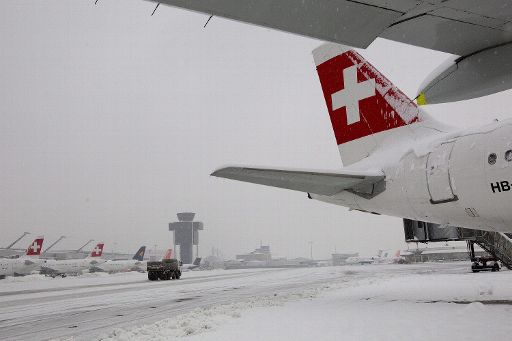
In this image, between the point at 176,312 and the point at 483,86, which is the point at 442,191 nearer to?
the point at 483,86

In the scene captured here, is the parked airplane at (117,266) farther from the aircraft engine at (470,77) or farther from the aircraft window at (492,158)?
the aircraft engine at (470,77)

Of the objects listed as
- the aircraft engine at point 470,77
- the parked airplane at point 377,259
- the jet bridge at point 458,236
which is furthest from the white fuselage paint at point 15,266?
the parked airplane at point 377,259

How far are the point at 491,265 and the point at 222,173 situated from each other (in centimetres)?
2514

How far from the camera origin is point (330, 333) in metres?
7.50

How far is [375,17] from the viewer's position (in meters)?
4.29

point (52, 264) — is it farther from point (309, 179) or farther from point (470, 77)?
point (470, 77)

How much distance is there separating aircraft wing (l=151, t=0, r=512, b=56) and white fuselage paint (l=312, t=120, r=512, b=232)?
15.0 feet

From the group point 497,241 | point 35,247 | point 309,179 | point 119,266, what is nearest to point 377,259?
point 119,266

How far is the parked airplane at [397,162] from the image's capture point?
29.3ft

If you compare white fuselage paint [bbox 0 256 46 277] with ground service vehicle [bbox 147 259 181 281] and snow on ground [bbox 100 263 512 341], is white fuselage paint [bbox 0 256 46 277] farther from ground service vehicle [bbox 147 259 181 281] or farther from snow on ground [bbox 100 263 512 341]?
snow on ground [bbox 100 263 512 341]

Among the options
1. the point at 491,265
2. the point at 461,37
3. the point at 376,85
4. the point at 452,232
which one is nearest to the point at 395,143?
the point at 376,85

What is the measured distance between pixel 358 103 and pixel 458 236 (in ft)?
43.6

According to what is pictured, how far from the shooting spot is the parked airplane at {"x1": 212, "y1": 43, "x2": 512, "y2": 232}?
892 centimetres

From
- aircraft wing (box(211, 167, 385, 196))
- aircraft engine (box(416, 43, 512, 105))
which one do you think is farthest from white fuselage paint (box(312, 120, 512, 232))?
aircraft engine (box(416, 43, 512, 105))
